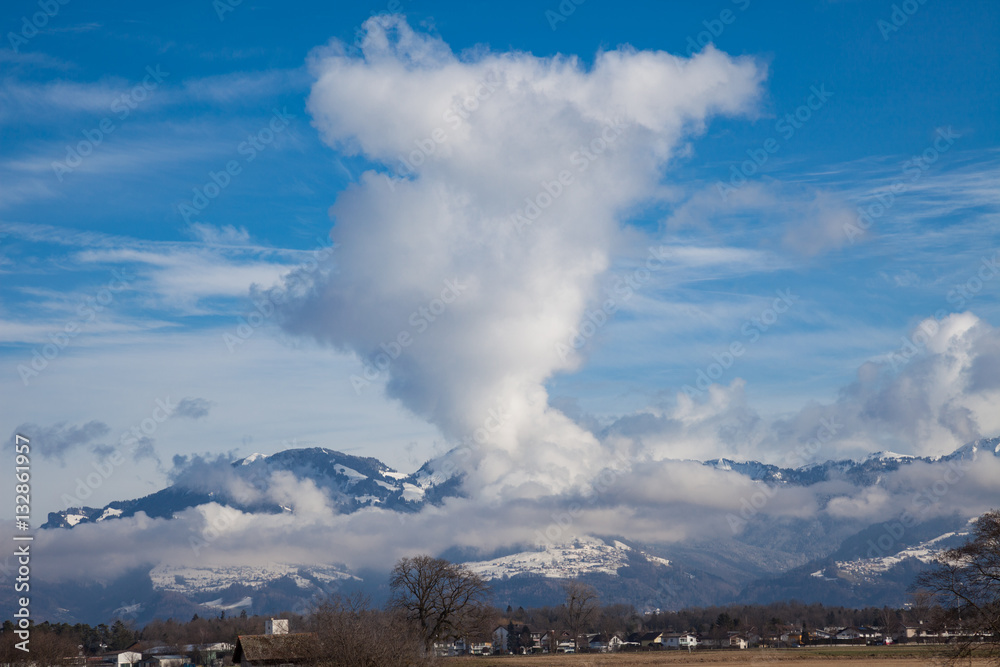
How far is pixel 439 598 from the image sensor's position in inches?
4264

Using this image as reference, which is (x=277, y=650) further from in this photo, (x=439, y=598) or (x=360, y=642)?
(x=439, y=598)

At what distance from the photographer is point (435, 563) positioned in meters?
112

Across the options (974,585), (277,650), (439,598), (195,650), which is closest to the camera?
(974,585)

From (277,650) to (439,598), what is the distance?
43.6 metres

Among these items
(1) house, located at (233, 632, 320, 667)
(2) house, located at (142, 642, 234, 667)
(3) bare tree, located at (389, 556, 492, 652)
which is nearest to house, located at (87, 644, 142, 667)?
(2) house, located at (142, 642, 234, 667)

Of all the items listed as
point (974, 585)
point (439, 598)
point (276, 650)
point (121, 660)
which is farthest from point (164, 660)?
point (974, 585)

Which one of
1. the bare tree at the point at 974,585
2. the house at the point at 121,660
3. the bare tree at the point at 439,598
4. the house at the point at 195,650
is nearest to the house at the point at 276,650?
the bare tree at the point at 439,598

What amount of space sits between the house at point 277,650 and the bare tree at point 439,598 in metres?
38.5

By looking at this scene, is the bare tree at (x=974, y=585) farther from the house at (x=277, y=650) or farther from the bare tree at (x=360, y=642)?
the house at (x=277, y=650)

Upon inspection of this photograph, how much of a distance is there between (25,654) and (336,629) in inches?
2119

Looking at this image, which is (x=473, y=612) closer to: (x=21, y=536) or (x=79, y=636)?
(x=21, y=536)

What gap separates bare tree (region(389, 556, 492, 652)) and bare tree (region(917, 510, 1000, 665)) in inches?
2822

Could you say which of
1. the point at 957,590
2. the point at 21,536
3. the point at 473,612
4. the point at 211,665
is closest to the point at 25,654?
the point at 211,665

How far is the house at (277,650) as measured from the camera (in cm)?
6350
